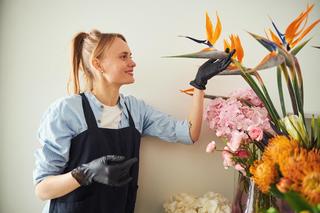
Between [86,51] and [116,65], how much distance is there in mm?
152

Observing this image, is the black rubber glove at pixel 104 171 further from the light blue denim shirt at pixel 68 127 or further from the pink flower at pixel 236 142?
the pink flower at pixel 236 142

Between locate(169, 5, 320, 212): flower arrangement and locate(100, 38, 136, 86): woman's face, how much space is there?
0.89ft

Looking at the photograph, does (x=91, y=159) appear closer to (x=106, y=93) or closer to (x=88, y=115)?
(x=88, y=115)

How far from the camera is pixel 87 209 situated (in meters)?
0.83

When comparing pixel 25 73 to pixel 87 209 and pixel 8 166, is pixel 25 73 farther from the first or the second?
pixel 87 209

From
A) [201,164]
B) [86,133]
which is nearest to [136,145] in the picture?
[86,133]

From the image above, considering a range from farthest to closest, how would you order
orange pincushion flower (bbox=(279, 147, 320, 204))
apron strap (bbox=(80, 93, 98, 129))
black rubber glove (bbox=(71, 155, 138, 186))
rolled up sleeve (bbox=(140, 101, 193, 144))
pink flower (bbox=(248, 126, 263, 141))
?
rolled up sleeve (bbox=(140, 101, 193, 144)) → apron strap (bbox=(80, 93, 98, 129)) → black rubber glove (bbox=(71, 155, 138, 186)) → pink flower (bbox=(248, 126, 263, 141)) → orange pincushion flower (bbox=(279, 147, 320, 204))

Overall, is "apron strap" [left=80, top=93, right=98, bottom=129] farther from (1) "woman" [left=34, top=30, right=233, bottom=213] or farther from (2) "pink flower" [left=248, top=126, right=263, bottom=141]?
(2) "pink flower" [left=248, top=126, right=263, bottom=141]

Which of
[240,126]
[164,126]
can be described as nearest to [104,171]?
[164,126]

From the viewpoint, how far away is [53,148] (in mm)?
827

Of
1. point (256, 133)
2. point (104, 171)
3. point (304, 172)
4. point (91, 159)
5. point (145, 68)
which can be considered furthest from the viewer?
point (145, 68)

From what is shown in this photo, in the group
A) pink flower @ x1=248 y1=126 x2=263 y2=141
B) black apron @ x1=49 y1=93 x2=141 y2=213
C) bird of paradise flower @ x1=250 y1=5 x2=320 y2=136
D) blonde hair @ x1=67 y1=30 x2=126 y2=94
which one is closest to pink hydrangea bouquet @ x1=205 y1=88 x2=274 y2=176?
pink flower @ x1=248 y1=126 x2=263 y2=141

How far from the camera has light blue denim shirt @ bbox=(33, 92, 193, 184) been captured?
0.82 meters

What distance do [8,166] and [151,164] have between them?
0.63 meters
